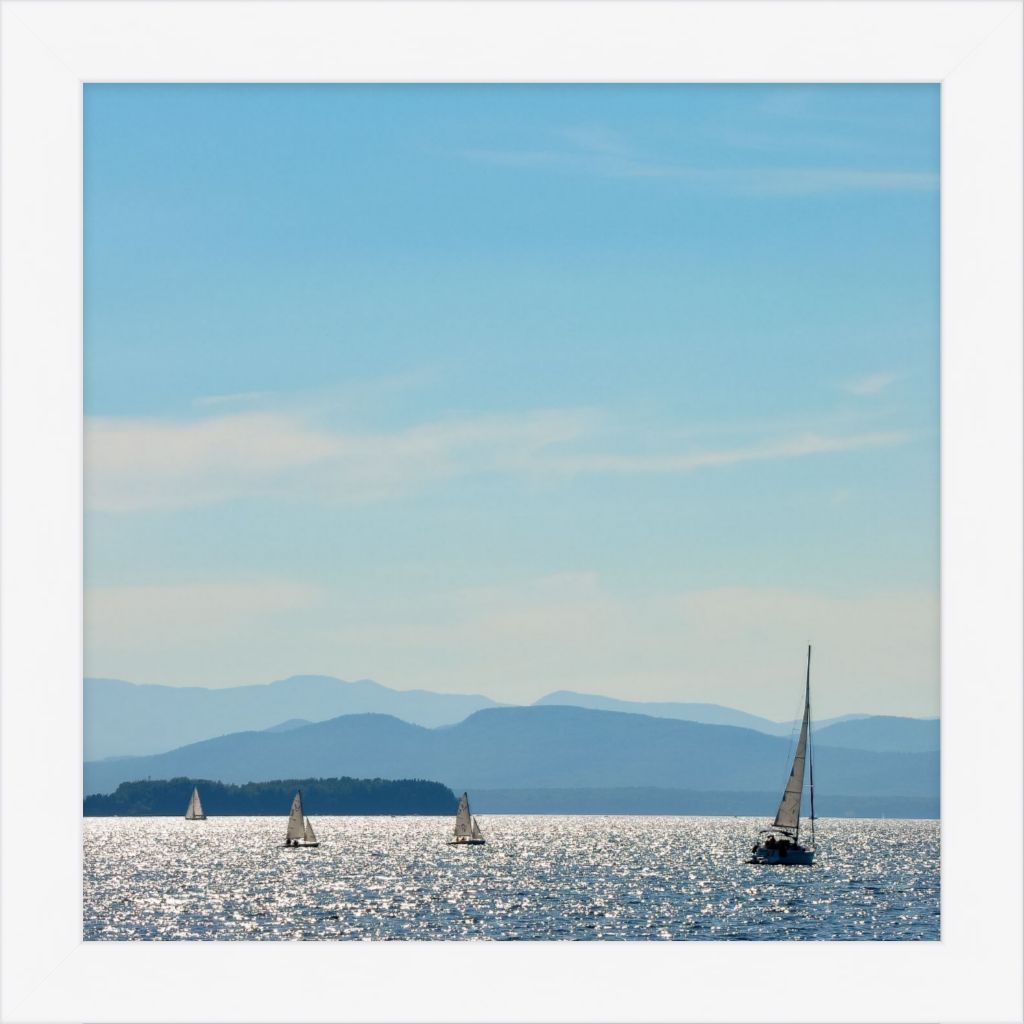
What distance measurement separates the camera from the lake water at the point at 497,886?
60.2 feet

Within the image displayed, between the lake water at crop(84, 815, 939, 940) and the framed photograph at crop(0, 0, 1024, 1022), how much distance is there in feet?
0.75

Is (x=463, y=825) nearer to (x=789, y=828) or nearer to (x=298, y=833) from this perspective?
(x=298, y=833)

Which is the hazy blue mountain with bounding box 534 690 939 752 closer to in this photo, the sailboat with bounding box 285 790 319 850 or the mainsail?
the sailboat with bounding box 285 790 319 850

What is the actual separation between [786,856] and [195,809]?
24.7 meters

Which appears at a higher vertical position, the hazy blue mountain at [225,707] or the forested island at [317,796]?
the hazy blue mountain at [225,707]

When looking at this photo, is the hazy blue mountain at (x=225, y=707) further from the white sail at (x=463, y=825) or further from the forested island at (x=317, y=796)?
the white sail at (x=463, y=825)

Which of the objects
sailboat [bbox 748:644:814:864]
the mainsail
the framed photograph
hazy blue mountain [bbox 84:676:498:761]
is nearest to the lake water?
the framed photograph

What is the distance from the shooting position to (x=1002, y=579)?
140 inches

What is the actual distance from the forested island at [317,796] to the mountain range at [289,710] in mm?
2251

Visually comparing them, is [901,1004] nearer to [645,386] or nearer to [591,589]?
[645,386]

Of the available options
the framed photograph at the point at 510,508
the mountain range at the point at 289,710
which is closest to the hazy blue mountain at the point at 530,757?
the framed photograph at the point at 510,508

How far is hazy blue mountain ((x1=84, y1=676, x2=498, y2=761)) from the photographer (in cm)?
3712

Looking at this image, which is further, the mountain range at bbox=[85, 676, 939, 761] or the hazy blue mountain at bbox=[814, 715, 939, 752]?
the mountain range at bbox=[85, 676, 939, 761]

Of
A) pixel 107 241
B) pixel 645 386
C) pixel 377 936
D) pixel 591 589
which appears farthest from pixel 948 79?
pixel 591 589
